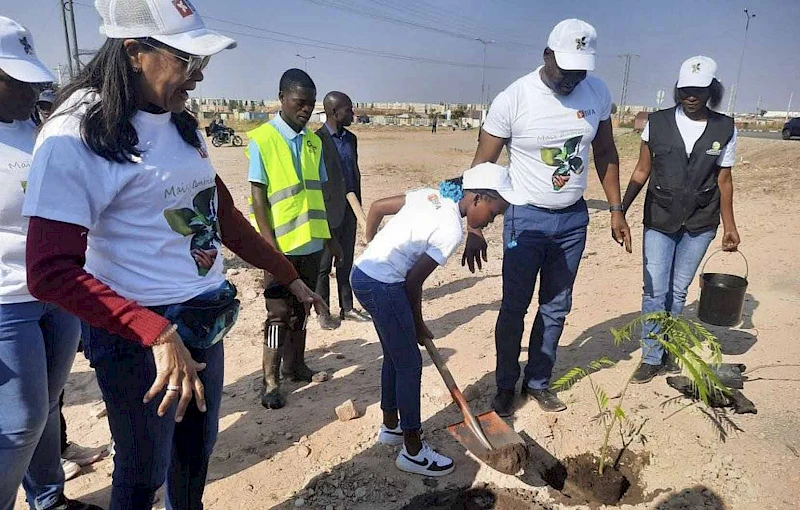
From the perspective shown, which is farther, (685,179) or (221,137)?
(221,137)

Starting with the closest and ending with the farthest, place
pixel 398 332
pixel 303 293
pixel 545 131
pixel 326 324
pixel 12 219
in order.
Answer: pixel 12 219, pixel 303 293, pixel 398 332, pixel 545 131, pixel 326 324

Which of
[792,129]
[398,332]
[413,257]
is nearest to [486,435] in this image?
[398,332]

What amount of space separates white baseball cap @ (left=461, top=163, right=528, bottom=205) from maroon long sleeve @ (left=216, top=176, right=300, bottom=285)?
2.85ft

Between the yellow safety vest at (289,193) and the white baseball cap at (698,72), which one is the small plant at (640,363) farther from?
the yellow safety vest at (289,193)

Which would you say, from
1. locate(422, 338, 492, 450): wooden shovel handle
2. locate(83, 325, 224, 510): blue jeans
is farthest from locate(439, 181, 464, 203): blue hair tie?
locate(83, 325, 224, 510): blue jeans

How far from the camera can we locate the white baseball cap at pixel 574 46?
285 cm

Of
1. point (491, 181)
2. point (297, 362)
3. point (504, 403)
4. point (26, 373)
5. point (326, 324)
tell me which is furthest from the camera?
point (326, 324)

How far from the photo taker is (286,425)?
3.28m

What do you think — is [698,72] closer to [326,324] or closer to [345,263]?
[345,263]

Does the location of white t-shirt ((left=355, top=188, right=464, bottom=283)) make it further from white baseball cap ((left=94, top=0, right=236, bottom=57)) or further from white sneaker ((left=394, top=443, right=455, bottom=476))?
white baseball cap ((left=94, top=0, right=236, bottom=57))

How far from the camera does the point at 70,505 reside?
2.50 metres

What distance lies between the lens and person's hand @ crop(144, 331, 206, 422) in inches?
54.1

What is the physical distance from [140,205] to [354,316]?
375 centimetres

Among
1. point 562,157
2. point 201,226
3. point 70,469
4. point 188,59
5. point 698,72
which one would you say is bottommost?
point 70,469
